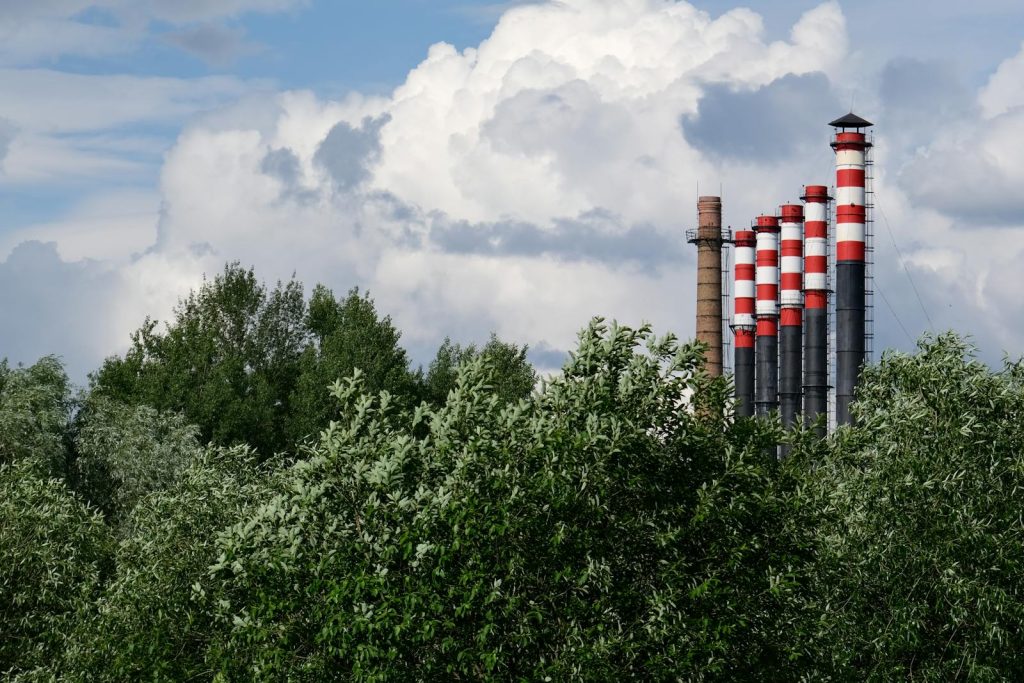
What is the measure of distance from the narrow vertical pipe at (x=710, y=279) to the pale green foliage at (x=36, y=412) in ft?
113

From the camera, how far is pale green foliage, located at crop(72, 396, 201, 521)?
55781 mm

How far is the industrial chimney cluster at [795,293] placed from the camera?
208 feet

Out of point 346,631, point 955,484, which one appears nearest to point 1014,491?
point 955,484

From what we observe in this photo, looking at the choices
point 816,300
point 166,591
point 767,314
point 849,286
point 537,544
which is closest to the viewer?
point 537,544

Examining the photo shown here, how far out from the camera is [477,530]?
2108 centimetres

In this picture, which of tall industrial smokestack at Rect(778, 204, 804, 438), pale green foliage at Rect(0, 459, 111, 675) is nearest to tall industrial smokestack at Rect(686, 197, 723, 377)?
tall industrial smokestack at Rect(778, 204, 804, 438)

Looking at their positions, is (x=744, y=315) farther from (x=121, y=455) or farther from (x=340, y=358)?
(x=121, y=455)

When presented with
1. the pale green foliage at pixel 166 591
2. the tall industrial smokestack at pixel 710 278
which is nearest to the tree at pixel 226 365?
the tall industrial smokestack at pixel 710 278

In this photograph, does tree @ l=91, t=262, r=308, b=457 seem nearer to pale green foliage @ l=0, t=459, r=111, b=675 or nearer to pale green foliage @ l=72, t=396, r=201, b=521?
pale green foliage @ l=72, t=396, r=201, b=521

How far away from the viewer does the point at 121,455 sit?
56625mm

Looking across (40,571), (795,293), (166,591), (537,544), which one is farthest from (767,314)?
(537,544)

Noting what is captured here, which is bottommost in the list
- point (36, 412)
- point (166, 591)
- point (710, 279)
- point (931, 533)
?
point (166, 591)

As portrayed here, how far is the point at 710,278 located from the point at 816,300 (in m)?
9.93

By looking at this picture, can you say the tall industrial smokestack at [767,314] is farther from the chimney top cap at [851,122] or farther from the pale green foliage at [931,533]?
the pale green foliage at [931,533]
